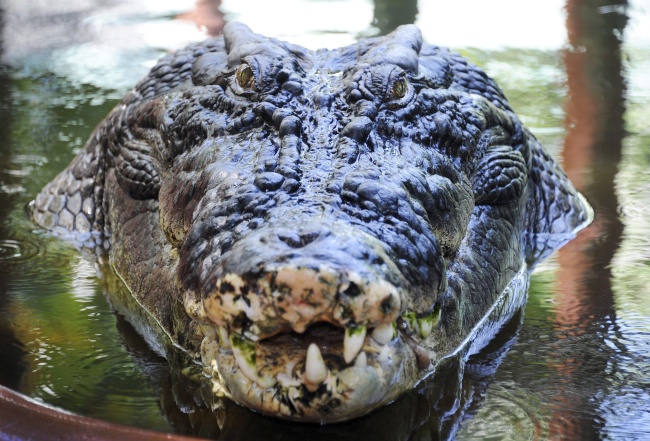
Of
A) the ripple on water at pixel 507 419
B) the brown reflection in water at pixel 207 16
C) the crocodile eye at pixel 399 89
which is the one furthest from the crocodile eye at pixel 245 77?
the brown reflection in water at pixel 207 16

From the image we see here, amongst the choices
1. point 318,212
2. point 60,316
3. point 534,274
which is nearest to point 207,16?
point 534,274

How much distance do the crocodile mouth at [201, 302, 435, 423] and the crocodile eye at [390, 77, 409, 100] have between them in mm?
900

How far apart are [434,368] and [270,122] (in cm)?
87

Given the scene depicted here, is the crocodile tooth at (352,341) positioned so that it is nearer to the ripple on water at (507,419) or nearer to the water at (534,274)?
the water at (534,274)

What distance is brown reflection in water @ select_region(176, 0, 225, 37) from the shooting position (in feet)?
25.9

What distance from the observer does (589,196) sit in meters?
4.62

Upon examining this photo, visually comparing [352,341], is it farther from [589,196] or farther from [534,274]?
[589,196]

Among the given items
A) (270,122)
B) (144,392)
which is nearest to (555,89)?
(270,122)

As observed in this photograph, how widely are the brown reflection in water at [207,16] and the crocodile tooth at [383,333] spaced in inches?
216

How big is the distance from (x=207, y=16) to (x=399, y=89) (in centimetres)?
528

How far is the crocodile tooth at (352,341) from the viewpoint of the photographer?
7.86ft

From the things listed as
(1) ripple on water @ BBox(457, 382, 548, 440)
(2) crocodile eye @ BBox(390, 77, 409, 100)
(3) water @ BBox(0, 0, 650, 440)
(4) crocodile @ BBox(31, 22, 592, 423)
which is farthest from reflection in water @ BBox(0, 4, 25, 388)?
(2) crocodile eye @ BBox(390, 77, 409, 100)

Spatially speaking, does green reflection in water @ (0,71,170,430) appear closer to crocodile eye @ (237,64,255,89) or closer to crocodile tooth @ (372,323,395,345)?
crocodile tooth @ (372,323,395,345)

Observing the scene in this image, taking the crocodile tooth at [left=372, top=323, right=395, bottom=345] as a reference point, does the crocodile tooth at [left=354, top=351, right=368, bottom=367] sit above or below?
below
